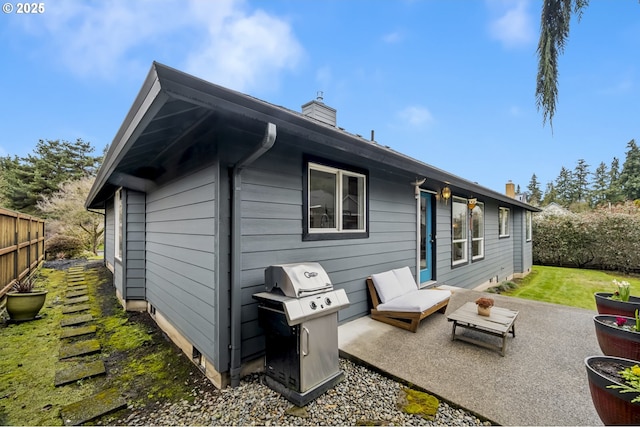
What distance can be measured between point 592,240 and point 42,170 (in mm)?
33769

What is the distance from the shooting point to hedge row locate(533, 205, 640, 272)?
1136 cm

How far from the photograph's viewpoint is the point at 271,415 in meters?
2.27

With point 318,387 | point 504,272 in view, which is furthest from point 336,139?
point 504,272

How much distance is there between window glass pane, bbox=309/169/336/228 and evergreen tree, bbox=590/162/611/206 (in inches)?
1499

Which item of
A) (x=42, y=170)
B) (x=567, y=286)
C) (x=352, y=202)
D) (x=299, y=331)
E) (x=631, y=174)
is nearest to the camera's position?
(x=299, y=331)

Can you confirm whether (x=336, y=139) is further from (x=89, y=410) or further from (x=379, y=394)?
(x=89, y=410)

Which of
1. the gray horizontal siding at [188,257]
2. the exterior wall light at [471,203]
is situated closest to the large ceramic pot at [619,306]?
the exterior wall light at [471,203]

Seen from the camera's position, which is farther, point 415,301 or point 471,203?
point 471,203

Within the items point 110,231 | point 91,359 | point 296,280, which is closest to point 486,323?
point 296,280

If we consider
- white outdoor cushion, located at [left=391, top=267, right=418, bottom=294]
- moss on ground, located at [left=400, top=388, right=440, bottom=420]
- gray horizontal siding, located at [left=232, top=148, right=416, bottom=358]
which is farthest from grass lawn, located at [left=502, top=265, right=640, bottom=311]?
moss on ground, located at [left=400, top=388, right=440, bottom=420]

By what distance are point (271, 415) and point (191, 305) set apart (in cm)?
164

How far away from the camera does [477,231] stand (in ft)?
27.0

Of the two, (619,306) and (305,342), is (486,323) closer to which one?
(619,306)

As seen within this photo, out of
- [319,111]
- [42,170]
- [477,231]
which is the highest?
[42,170]
